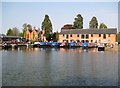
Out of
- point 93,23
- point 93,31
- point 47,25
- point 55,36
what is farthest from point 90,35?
point 47,25

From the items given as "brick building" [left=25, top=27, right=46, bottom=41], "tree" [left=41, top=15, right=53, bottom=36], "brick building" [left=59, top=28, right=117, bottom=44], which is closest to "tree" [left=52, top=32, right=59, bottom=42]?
"brick building" [left=59, top=28, right=117, bottom=44]

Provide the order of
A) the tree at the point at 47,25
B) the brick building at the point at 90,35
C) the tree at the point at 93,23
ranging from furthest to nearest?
the tree at the point at 93,23, the tree at the point at 47,25, the brick building at the point at 90,35

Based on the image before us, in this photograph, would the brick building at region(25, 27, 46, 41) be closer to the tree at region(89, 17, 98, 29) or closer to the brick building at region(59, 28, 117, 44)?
the brick building at region(59, 28, 117, 44)

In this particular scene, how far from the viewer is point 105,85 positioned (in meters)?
21.4

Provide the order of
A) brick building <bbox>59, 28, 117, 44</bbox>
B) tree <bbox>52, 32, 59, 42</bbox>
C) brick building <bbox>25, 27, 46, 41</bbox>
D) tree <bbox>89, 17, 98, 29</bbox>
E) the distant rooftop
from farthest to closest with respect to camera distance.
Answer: tree <bbox>89, 17, 98, 29</bbox>
tree <bbox>52, 32, 59, 42</bbox>
brick building <bbox>25, 27, 46, 41</bbox>
the distant rooftop
brick building <bbox>59, 28, 117, 44</bbox>

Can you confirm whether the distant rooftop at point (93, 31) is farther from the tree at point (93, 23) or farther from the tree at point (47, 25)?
the tree at point (93, 23)

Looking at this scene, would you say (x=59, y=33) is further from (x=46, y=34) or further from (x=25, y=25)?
(x=25, y=25)

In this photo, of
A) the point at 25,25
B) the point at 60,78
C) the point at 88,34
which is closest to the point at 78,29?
the point at 88,34

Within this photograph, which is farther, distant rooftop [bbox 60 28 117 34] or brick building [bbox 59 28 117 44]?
distant rooftop [bbox 60 28 117 34]

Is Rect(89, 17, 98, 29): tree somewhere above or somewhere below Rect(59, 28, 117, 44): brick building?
above

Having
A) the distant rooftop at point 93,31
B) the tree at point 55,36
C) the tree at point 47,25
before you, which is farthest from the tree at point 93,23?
the tree at point 47,25

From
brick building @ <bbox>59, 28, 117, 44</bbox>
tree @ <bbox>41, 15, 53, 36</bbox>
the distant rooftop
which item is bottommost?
brick building @ <bbox>59, 28, 117, 44</bbox>

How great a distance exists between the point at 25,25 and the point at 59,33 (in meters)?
31.8

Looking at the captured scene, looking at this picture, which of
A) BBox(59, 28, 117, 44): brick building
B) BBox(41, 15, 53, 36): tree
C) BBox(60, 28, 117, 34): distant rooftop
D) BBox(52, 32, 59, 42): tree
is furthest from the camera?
BBox(52, 32, 59, 42): tree
